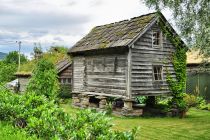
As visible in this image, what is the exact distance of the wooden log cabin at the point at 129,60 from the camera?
2320 cm

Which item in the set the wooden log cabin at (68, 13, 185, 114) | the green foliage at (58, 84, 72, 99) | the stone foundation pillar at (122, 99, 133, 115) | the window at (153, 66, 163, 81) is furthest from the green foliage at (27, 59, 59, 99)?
the green foliage at (58, 84, 72, 99)

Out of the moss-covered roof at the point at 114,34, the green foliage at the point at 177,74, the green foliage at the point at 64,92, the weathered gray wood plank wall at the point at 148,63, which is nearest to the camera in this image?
the weathered gray wood plank wall at the point at 148,63

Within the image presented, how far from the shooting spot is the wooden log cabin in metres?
23.2

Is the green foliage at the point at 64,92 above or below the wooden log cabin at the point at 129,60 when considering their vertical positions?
below

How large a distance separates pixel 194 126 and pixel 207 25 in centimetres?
583

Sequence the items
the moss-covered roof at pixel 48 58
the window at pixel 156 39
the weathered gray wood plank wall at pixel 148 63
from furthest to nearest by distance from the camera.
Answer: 1. the moss-covered roof at pixel 48 58
2. the window at pixel 156 39
3. the weathered gray wood plank wall at pixel 148 63

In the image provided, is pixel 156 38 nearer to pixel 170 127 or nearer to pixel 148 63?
pixel 148 63

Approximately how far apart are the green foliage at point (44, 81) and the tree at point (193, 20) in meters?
9.11

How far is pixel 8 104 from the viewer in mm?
9617

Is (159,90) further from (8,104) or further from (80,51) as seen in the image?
(8,104)

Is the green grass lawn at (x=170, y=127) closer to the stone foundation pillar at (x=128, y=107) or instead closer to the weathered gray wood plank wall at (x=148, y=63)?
the stone foundation pillar at (x=128, y=107)

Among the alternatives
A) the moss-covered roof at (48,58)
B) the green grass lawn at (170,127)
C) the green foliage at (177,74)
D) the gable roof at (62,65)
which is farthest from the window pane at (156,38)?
the moss-covered roof at (48,58)

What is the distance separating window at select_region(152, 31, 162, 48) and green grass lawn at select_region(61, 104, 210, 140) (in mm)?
4977

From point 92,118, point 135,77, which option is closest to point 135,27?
point 135,77
